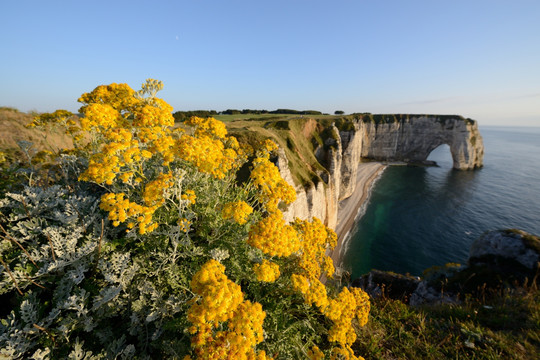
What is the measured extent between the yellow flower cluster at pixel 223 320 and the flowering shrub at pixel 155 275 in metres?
0.02

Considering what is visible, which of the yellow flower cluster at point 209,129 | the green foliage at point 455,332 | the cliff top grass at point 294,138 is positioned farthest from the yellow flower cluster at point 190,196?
the cliff top grass at point 294,138

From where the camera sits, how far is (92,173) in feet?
14.4

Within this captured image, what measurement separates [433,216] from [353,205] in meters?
17.2

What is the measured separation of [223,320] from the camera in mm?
3164

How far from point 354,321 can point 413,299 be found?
1083 centimetres

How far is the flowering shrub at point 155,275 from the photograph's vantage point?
11.7 ft

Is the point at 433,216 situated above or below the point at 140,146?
below

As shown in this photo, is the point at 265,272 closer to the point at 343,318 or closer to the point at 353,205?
the point at 343,318

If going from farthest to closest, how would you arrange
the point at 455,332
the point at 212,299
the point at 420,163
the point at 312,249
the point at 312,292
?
the point at 420,163 < the point at 455,332 < the point at 312,249 < the point at 312,292 < the point at 212,299

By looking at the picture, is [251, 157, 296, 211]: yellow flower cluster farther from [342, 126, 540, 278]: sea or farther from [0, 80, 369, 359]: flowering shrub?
[342, 126, 540, 278]: sea

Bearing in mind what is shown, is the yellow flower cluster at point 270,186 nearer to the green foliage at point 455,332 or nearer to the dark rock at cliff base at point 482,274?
the green foliage at point 455,332

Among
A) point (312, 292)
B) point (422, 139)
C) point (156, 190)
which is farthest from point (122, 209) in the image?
point (422, 139)

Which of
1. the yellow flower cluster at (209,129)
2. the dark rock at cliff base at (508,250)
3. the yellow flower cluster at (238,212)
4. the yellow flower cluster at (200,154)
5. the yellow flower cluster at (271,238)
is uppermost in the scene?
the yellow flower cluster at (209,129)

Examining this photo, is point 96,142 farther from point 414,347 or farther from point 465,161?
point 465,161
